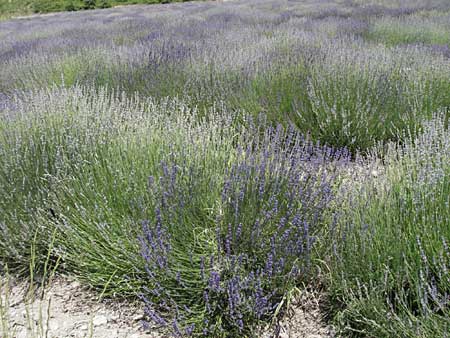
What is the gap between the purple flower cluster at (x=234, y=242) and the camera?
5.30ft

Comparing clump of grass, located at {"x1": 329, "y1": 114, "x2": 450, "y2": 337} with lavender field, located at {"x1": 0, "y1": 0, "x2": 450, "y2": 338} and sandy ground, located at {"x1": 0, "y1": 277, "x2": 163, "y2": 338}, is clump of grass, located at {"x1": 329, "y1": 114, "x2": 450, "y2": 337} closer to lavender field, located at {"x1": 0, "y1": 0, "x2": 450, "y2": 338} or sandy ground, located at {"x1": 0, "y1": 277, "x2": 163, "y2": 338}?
lavender field, located at {"x1": 0, "y1": 0, "x2": 450, "y2": 338}

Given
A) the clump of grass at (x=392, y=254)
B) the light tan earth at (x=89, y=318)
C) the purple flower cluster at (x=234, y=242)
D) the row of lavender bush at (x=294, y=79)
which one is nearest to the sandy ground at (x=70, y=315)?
the light tan earth at (x=89, y=318)

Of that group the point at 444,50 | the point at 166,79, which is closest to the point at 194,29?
the point at 166,79

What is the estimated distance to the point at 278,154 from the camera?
6.75 feet

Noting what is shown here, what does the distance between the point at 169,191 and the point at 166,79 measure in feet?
7.04

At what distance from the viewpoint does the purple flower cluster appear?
5.30 ft

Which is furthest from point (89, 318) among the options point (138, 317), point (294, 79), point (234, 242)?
point (294, 79)

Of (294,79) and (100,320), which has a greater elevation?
(294,79)

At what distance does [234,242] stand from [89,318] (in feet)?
2.46

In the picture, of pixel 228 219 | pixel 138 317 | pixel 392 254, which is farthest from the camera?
pixel 228 219

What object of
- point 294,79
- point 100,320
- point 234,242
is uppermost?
point 294,79

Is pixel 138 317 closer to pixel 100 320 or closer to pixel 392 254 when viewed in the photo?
pixel 100 320

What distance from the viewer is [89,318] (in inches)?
69.2

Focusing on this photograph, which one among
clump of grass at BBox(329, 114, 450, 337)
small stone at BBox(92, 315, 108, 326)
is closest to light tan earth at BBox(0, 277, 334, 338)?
small stone at BBox(92, 315, 108, 326)
